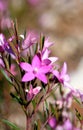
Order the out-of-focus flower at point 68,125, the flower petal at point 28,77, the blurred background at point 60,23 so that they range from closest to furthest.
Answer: the flower petal at point 28,77 → the out-of-focus flower at point 68,125 → the blurred background at point 60,23

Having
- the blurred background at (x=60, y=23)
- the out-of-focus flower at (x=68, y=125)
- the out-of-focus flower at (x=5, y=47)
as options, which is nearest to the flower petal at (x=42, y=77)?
the out-of-focus flower at (x=5, y=47)

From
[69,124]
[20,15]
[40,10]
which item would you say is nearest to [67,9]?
[40,10]

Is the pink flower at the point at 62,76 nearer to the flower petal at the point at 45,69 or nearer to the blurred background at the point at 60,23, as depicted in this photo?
the flower petal at the point at 45,69

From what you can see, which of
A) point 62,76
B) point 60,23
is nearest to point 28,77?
point 62,76

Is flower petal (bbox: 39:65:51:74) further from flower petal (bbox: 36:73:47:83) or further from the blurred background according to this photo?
the blurred background

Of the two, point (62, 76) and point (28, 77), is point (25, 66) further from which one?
point (62, 76)

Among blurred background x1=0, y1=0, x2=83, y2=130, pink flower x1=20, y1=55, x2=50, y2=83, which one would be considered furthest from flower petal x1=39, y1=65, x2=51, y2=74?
blurred background x1=0, y1=0, x2=83, y2=130
